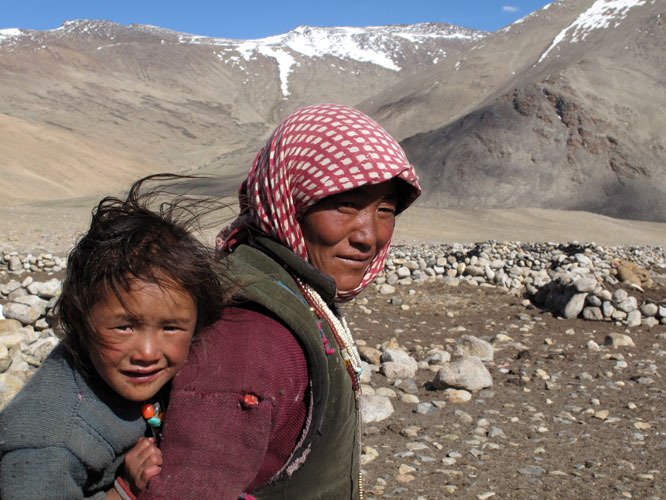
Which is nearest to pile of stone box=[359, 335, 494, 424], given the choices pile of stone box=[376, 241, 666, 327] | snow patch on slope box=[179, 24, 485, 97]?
pile of stone box=[376, 241, 666, 327]

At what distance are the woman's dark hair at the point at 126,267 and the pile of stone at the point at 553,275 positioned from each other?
599 centimetres

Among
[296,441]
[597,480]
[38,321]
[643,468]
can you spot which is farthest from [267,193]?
[38,321]

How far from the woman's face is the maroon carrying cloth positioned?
36cm

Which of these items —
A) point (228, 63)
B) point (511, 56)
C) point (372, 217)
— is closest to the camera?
point (372, 217)

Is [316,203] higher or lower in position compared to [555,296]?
higher

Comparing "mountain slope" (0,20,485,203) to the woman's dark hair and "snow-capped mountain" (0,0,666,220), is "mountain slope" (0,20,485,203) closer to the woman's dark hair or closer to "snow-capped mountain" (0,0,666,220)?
"snow-capped mountain" (0,0,666,220)

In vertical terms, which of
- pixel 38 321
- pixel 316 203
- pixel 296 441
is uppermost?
pixel 316 203

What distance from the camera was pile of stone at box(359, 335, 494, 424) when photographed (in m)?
3.91

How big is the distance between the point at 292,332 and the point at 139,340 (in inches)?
11.4

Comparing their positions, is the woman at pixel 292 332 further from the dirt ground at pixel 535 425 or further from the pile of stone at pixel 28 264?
the pile of stone at pixel 28 264

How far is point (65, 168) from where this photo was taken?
30500mm

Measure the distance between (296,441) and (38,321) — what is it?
4.11 m

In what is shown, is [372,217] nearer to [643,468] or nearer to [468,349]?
[643,468]

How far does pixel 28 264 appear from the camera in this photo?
745 cm
